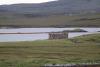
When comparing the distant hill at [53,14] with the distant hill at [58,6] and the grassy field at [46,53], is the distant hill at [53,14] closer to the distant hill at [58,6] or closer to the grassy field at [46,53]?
the distant hill at [58,6]

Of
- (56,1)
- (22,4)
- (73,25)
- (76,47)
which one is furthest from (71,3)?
(76,47)

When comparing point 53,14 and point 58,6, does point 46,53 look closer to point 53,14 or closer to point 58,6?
point 53,14

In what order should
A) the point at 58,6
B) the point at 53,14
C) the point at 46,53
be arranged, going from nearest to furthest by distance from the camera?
the point at 46,53
the point at 53,14
the point at 58,6

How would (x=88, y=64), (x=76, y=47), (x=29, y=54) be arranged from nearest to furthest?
(x=88, y=64), (x=29, y=54), (x=76, y=47)

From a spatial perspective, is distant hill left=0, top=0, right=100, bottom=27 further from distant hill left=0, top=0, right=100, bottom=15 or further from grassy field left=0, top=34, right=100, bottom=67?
grassy field left=0, top=34, right=100, bottom=67

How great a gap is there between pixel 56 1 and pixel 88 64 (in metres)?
95.5

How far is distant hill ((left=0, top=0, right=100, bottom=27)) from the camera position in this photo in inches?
2553

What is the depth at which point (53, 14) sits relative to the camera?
8125cm

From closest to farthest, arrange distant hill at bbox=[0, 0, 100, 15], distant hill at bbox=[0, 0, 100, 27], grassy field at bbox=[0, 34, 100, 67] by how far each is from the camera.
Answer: grassy field at bbox=[0, 34, 100, 67], distant hill at bbox=[0, 0, 100, 27], distant hill at bbox=[0, 0, 100, 15]

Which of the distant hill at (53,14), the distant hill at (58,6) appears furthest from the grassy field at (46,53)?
the distant hill at (58,6)

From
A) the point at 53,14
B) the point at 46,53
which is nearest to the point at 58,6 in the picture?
the point at 53,14

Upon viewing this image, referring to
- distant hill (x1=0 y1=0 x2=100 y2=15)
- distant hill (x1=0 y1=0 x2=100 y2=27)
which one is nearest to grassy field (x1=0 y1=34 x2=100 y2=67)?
distant hill (x1=0 y1=0 x2=100 y2=27)

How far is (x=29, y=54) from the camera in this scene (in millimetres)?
13727

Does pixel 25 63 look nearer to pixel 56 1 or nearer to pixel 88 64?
pixel 88 64
